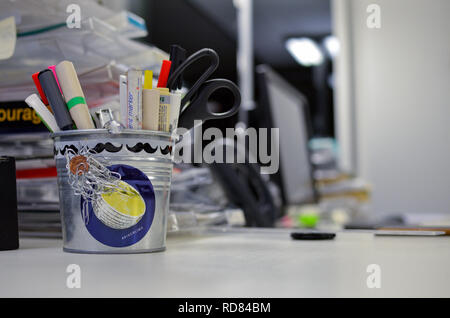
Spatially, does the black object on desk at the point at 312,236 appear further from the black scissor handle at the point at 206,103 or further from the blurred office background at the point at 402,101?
the blurred office background at the point at 402,101

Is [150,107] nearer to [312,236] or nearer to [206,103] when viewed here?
[206,103]

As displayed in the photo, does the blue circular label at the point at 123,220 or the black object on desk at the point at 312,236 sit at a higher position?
the blue circular label at the point at 123,220

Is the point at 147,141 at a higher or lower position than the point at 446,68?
lower

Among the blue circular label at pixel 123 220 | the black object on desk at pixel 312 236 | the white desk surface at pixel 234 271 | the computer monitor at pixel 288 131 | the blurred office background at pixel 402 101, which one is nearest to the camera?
the white desk surface at pixel 234 271

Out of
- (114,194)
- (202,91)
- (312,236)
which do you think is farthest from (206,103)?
(312,236)

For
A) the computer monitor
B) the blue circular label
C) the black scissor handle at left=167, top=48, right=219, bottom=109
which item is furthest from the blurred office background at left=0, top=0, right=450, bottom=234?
the blue circular label

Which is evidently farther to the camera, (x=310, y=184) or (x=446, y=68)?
(x=446, y=68)

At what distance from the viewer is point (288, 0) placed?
521 centimetres

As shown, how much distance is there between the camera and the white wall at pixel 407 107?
11.6 ft

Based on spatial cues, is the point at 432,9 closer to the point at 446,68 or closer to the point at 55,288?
the point at 446,68

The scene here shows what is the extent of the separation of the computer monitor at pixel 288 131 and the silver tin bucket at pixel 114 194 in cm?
94

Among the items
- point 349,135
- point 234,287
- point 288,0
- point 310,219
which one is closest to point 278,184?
point 310,219

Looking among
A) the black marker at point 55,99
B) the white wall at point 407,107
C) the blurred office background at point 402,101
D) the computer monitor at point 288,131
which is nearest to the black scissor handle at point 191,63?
the black marker at point 55,99

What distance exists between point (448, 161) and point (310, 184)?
202 centimetres
